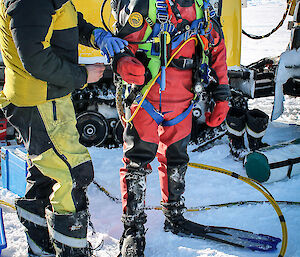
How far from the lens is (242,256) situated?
256 cm

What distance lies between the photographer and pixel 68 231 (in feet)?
6.99

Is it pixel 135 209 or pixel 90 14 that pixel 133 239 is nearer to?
pixel 135 209

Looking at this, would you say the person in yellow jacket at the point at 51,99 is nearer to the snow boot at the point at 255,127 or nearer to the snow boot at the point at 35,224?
the snow boot at the point at 35,224

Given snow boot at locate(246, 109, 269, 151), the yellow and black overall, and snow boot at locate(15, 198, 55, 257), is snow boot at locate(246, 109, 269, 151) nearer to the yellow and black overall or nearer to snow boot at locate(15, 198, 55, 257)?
the yellow and black overall

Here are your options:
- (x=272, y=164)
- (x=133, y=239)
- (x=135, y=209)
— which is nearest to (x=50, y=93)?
(x=135, y=209)

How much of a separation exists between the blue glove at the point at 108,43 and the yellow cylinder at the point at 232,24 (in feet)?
10.5

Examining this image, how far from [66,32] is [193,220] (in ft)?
6.54

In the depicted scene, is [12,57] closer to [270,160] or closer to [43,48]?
[43,48]

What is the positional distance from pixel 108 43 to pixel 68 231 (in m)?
1.28

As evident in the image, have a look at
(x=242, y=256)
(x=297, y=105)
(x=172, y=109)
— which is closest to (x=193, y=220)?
(x=242, y=256)

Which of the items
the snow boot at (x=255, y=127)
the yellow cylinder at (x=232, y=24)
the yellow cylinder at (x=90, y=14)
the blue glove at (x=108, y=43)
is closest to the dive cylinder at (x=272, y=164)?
the snow boot at (x=255, y=127)

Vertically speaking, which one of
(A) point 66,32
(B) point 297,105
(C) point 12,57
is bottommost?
(B) point 297,105

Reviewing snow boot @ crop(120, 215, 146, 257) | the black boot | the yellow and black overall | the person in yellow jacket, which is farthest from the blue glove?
snow boot @ crop(120, 215, 146, 257)

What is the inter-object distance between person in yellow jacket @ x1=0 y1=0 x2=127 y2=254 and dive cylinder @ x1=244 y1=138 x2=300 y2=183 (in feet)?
7.52
